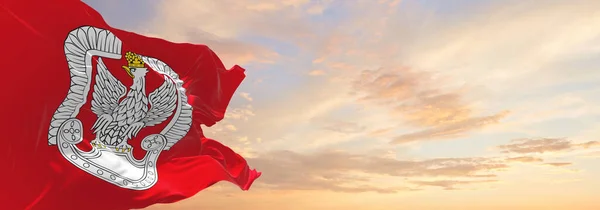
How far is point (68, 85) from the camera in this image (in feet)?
40.5

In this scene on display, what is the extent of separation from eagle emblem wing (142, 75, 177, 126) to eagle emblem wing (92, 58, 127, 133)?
107 centimetres

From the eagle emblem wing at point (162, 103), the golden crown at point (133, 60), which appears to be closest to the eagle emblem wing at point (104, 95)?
the golden crown at point (133, 60)

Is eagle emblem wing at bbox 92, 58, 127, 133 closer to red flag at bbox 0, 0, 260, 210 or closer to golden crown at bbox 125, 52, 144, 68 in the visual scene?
red flag at bbox 0, 0, 260, 210

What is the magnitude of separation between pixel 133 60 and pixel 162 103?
1.50 meters

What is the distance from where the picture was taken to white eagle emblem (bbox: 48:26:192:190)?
12.5m

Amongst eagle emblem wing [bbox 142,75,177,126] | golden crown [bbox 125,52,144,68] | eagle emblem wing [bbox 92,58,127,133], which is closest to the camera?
eagle emblem wing [bbox 92,58,127,133]

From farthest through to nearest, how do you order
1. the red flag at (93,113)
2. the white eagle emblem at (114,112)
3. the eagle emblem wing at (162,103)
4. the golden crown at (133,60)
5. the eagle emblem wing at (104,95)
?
the eagle emblem wing at (162,103), the golden crown at (133,60), the eagle emblem wing at (104,95), the white eagle emblem at (114,112), the red flag at (93,113)

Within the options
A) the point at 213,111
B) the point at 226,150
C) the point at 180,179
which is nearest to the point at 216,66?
the point at 213,111

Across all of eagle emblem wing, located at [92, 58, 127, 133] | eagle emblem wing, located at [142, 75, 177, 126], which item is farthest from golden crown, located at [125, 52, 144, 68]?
eagle emblem wing, located at [142, 75, 177, 126]

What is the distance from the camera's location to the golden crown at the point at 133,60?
543 inches

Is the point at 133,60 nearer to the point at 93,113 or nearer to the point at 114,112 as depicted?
the point at 114,112

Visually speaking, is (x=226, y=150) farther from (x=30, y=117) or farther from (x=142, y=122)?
(x=30, y=117)

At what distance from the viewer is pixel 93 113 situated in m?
13.0

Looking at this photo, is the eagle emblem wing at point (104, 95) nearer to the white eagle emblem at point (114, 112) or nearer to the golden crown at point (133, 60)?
the white eagle emblem at point (114, 112)
